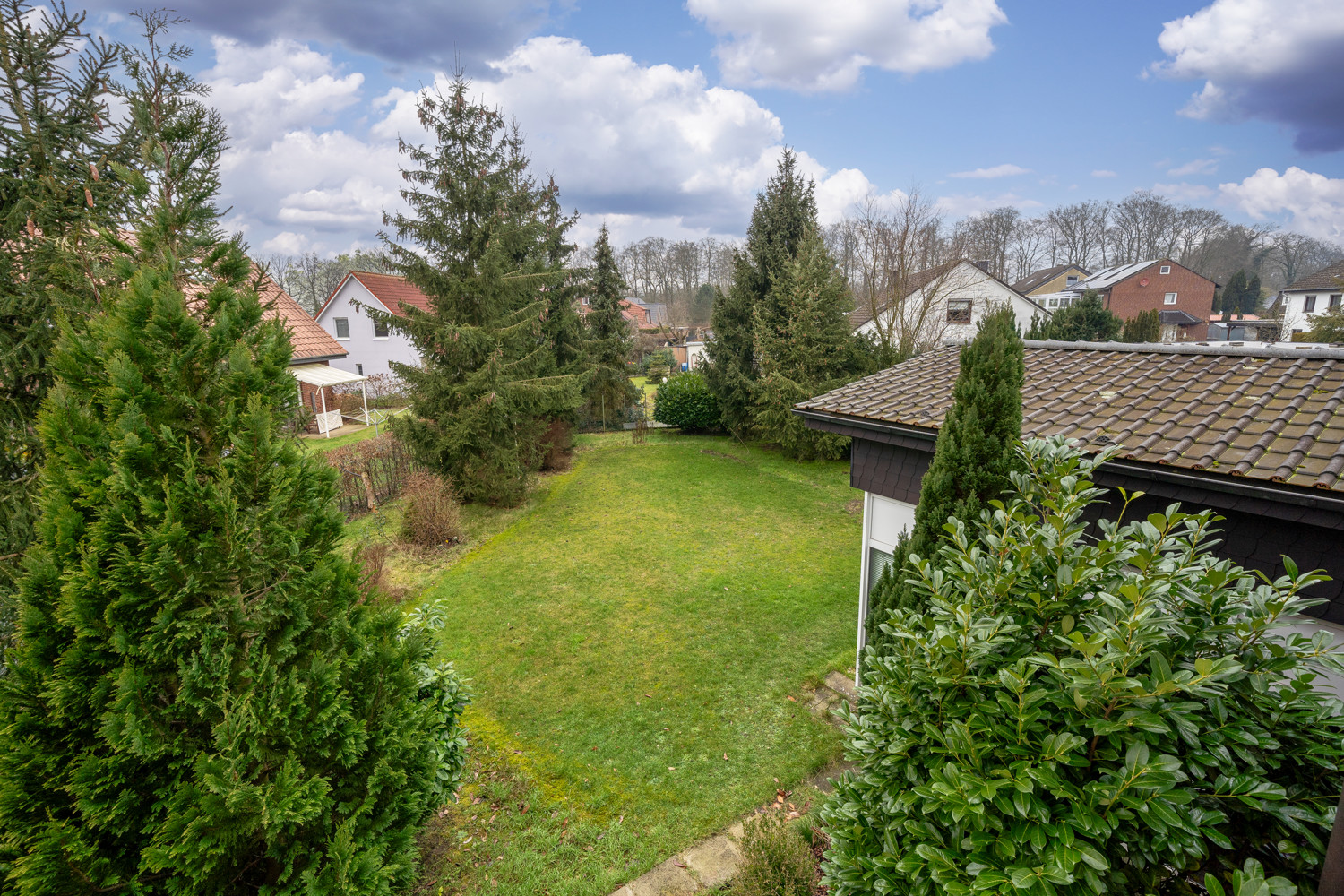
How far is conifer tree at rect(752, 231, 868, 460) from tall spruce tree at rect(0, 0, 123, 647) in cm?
1377

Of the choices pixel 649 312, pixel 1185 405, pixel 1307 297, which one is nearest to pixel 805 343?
pixel 1185 405

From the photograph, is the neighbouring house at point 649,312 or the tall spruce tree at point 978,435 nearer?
the tall spruce tree at point 978,435

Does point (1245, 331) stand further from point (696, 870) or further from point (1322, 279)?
point (696, 870)

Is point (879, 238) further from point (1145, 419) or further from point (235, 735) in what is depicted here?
point (235, 735)

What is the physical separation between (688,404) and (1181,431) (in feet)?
55.3

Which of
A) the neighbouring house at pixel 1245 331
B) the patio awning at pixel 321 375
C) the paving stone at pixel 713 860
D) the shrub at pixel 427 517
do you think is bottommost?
the paving stone at pixel 713 860

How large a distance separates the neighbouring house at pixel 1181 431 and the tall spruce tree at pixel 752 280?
36.1 ft

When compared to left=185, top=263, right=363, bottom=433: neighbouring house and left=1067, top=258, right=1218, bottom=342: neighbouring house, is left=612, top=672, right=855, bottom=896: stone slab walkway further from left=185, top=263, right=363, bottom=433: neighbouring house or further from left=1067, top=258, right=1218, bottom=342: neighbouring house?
left=1067, top=258, right=1218, bottom=342: neighbouring house

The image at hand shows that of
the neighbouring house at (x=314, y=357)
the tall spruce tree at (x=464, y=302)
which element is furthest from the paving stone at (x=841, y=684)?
the neighbouring house at (x=314, y=357)

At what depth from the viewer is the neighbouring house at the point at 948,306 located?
1739 cm

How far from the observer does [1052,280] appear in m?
45.3

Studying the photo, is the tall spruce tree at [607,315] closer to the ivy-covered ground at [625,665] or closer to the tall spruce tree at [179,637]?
the ivy-covered ground at [625,665]

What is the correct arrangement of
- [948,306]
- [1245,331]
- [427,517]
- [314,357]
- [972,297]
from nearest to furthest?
1. [427,517]
2. [314,357]
3. [948,306]
4. [972,297]
5. [1245,331]

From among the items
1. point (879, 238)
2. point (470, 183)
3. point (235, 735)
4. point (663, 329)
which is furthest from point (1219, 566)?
point (663, 329)
